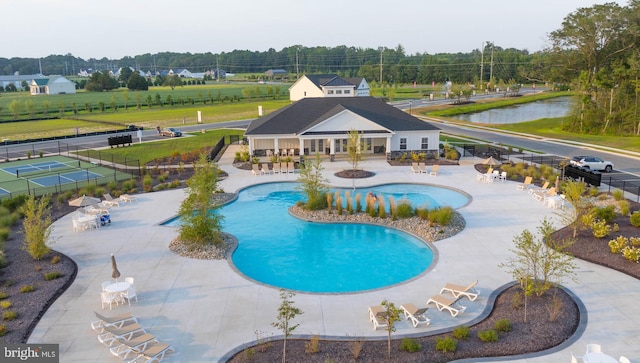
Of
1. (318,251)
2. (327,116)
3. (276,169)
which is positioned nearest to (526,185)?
(318,251)

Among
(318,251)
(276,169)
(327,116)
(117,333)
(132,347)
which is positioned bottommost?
(318,251)

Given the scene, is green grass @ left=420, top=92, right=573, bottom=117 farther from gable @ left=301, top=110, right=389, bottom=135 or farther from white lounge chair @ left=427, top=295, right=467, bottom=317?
white lounge chair @ left=427, top=295, right=467, bottom=317

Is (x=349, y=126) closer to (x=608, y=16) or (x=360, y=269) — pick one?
(x=360, y=269)

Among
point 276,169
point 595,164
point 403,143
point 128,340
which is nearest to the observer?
point 128,340

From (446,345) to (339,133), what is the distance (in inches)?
1106

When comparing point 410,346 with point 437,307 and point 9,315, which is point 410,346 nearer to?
point 437,307

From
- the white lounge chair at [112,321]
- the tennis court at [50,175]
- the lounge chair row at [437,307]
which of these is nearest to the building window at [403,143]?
the tennis court at [50,175]

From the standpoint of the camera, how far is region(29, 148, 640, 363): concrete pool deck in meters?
13.6

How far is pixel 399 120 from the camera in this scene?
4147cm

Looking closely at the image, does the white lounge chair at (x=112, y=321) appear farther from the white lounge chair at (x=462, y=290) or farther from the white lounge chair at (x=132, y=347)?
the white lounge chair at (x=462, y=290)

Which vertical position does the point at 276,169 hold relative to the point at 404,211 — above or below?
above

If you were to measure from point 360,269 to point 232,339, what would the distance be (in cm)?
725

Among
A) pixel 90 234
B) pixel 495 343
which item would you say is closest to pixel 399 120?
pixel 90 234

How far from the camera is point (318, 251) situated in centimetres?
2152
